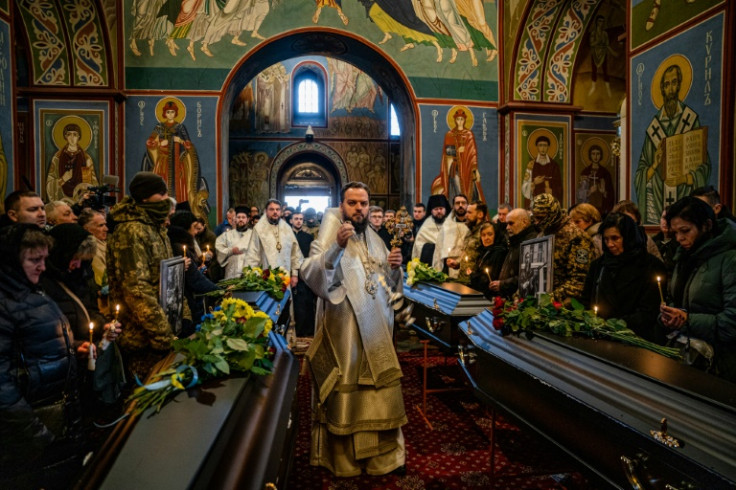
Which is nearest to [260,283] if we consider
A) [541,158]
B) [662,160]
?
[662,160]

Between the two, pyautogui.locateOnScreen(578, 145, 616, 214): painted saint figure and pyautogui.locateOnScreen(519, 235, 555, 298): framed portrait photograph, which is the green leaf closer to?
pyautogui.locateOnScreen(519, 235, 555, 298): framed portrait photograph

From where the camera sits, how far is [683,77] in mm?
5086

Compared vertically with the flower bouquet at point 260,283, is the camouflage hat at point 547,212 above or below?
above

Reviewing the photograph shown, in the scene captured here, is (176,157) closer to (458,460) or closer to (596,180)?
(458,460)

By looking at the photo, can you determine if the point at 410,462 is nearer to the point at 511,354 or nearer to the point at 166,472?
the point at 511,354

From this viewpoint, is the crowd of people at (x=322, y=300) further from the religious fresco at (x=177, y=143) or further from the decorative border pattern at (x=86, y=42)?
the decorative border pattern at (x=86, y=42)

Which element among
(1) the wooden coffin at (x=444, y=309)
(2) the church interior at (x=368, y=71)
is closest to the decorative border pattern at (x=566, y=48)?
(2) the church interior at (x=368, y=71)

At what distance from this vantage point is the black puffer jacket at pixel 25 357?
1781 mm

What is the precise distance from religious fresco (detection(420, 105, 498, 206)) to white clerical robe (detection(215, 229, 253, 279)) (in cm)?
392

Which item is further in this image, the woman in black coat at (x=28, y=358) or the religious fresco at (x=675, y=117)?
the religious fresco at (x=675, y=117)

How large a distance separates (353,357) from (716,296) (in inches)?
77.4

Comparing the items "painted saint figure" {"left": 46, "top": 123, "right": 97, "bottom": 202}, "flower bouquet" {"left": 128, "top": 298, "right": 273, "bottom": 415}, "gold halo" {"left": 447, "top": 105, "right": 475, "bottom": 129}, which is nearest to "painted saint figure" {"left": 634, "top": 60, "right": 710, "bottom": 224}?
"gold halo" {"left": 447, "top": 105, "right": 475, "bottom": 129}

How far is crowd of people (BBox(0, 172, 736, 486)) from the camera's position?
1.98 m

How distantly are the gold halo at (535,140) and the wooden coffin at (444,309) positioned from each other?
6272 mm
